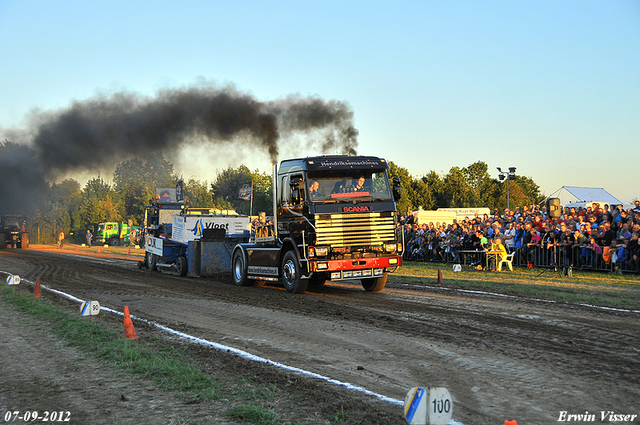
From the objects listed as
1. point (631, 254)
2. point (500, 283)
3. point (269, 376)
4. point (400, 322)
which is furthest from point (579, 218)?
point (269, 376)

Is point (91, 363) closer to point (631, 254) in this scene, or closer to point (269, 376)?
point (269, 376)

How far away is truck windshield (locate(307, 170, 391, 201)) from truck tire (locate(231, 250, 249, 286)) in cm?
443

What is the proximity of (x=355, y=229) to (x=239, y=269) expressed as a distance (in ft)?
17.3

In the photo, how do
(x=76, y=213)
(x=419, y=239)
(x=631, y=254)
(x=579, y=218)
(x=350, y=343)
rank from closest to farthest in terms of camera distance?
(x=350, y=343)
(x=631, y=254)
(x=579, y=218)
(x=419, y=239)
(x=76, y=213)

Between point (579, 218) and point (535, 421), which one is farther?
point (579, 218)

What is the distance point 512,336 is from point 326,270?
6.39 meters

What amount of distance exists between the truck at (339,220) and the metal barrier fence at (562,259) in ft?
27.5

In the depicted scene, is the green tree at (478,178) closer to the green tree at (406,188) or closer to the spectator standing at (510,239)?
the green tree at (406,188)

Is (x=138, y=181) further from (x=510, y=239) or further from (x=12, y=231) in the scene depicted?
(x=510, y=239)

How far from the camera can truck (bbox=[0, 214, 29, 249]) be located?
5134 cm

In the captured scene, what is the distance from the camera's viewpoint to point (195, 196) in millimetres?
63719

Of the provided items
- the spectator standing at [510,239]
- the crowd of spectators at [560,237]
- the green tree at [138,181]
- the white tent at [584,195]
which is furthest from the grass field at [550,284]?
the green tree at [138,181]

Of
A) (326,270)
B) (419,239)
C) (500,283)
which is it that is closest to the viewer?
(326,270)

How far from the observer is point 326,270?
14383mm
